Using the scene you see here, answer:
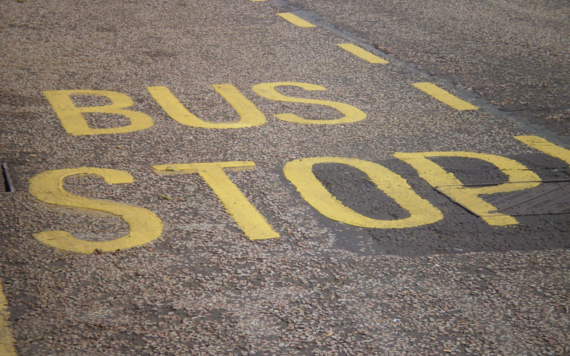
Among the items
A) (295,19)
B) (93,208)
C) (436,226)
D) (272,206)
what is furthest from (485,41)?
(93,208)

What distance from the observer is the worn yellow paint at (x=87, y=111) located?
5.34 meters

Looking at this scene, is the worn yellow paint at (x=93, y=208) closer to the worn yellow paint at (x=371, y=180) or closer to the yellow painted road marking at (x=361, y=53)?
→ the worn yellow paint at (x=371, y=180)

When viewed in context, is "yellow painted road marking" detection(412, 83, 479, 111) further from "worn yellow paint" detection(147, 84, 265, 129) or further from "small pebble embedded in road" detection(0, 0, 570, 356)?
"worn yellow paint" detection(147, 84, 265, 129)

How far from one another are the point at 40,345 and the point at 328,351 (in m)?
1.26

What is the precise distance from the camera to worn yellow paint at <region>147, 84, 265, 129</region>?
5.57 meters

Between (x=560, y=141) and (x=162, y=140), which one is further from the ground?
(x=560, y=141)

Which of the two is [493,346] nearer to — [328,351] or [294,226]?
[328,351]

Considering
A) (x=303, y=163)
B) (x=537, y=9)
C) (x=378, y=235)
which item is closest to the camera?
(x=378, y=235)

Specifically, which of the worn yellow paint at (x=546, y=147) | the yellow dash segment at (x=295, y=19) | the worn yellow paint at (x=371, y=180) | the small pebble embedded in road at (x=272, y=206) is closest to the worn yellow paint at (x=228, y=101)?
the small pebble embedded in road at (x=272, y=206)

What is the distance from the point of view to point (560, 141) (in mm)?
5480

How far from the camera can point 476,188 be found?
4.56 metres

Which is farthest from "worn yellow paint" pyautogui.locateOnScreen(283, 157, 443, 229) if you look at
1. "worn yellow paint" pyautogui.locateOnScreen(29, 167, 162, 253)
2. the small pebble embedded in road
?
"worn yellow paint" pyautogui.locateOnScreen(29, 167, 162, 253)

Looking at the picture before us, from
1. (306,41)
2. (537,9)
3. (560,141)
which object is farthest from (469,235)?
(537,9)

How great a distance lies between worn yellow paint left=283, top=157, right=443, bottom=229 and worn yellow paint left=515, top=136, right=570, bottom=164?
1.42 metres
